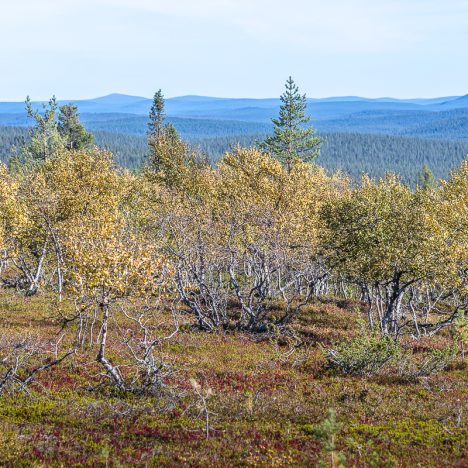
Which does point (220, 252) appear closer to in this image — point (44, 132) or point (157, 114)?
point (44, 132)

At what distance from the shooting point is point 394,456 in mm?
14594

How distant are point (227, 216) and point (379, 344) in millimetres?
17137

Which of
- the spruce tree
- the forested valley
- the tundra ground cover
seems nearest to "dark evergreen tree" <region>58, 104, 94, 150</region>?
the spruce tree

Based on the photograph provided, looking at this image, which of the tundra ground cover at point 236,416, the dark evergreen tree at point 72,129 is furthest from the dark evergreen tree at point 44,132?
the tundra ground cover at point 236,416

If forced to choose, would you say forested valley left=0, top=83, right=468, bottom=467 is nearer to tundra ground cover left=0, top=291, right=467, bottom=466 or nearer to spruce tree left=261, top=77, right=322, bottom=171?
tundra ground cover left=0, top=291, right=467, bottom=466

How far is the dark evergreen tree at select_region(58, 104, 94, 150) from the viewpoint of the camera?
92000mm

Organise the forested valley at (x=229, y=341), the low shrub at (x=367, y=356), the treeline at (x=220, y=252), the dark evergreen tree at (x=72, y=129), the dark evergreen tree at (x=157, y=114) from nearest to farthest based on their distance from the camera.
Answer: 1. the forested valley at (x=229, y=341)
2. the treeline at (x=220, y=252)
3. the low shrub at (x=367, y=356)
4. the dark evergreen tree at (x=72, y=129)
5. the dark evergreen tree at (x=157, y=114)

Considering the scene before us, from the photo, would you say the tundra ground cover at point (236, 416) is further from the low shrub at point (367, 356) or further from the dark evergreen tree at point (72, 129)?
the dark evergreen tree at point (72, 129)

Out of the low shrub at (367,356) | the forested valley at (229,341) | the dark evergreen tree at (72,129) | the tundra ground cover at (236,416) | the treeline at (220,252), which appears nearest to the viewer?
the tundra ground cover at (236,416)

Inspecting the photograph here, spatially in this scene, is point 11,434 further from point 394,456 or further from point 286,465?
point 394,456

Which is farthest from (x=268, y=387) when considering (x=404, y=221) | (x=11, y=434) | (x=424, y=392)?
(x=404, y=221)

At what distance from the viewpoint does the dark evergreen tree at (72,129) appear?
9200 centimetres

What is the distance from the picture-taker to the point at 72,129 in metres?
93.0

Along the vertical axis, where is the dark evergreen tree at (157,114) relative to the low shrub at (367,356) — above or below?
above
